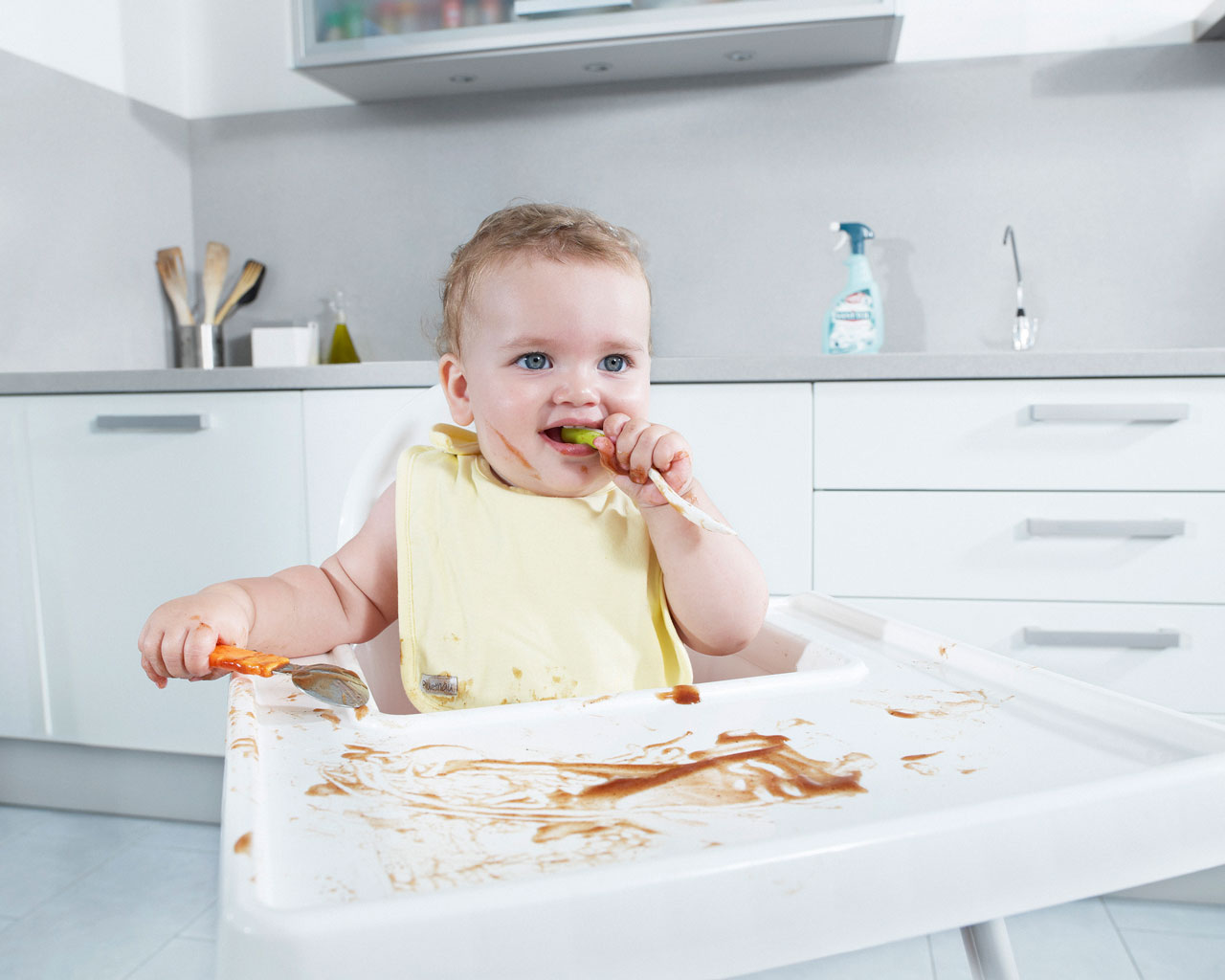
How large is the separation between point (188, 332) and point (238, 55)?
692 millimetres

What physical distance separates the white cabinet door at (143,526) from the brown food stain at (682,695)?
127 cm

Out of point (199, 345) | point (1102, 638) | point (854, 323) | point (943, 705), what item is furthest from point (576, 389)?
point (199, 345)

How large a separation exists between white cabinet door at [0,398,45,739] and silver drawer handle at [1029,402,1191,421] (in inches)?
69.7

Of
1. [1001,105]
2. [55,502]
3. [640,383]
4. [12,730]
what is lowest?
[12,730]

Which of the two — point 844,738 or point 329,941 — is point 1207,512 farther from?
point 329,941

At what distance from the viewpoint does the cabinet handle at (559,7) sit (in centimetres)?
180

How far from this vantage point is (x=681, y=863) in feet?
1.05

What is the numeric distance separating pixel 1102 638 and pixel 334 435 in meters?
1.29

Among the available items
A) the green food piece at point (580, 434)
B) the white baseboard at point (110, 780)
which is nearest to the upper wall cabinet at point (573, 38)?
the green food piece at point (580, 434)

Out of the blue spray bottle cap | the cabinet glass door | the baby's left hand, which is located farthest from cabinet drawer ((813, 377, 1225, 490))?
the baby's left hand

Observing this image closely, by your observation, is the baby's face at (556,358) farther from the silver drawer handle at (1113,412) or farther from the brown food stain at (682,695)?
the silver drawer handle at (1113,412)

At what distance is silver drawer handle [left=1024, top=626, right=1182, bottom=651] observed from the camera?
4.76 feet

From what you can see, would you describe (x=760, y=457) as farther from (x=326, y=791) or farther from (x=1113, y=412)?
(x=326, y=791)

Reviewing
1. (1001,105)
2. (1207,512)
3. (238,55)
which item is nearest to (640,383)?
(1207,512)
